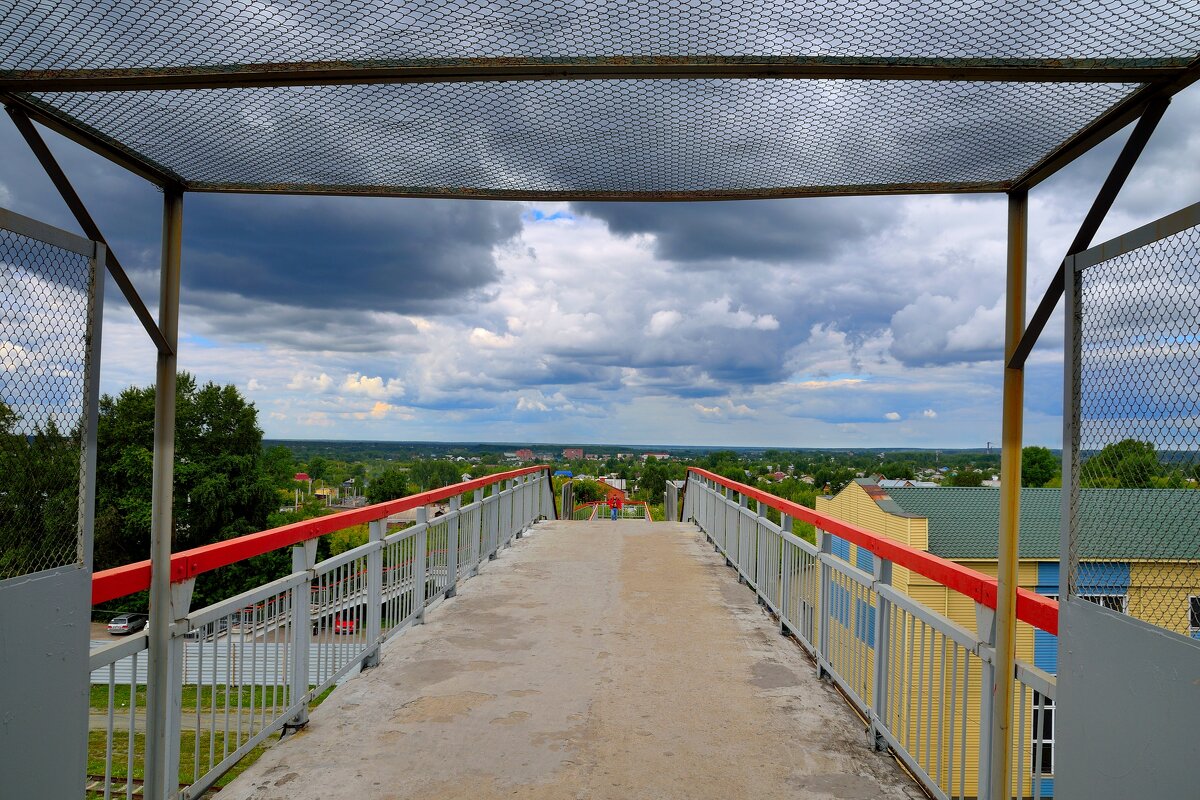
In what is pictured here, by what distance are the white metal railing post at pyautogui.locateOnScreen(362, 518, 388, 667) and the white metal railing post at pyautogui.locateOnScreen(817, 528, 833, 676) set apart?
2.96 metres

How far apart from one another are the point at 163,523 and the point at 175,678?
2.07ft

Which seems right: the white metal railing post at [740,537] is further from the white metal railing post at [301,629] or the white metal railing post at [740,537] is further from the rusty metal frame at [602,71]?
the rusty metal frame at [602,71]

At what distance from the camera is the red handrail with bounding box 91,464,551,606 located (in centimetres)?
266

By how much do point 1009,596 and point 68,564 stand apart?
10.4ft

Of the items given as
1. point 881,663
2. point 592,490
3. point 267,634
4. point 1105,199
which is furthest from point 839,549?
point 592,490

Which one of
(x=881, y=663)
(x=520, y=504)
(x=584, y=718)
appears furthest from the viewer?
(x=520, y=504)

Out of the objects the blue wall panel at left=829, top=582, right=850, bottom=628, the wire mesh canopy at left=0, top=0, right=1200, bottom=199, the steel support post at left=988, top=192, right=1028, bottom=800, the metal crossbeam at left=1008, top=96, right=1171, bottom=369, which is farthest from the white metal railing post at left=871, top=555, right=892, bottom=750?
the wire mesh canopy at left=0, top=0, right=1200, bottom=199

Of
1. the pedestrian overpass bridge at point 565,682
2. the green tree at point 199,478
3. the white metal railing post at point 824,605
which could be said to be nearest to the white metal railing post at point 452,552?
the pedestrian overpass bridge at point 565,682

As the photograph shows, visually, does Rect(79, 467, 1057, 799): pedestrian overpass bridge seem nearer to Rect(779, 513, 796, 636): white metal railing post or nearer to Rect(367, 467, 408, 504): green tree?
Rect(779, 513, 796, 636): white metal railing post

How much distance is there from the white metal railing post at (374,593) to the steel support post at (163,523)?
200 cm

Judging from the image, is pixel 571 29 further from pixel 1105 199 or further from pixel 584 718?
pixel 584 718

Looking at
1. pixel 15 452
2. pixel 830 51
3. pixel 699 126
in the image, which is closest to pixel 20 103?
pixel 15 452

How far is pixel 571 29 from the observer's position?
6.82ft

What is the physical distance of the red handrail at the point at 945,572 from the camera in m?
2.60
